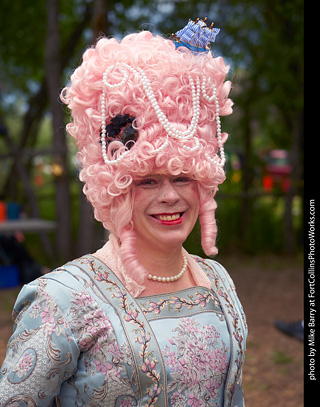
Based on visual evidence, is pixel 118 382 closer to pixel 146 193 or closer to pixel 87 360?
pixel 87 360

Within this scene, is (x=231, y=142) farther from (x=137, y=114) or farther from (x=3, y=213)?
(x=137, y=114)

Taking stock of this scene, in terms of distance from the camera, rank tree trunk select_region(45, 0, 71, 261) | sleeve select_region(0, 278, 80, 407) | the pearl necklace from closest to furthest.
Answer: sleeve select_region(0, 278, 80, 407), the pearl necklace, tree trunk select_region(45, 0, 71, 261)

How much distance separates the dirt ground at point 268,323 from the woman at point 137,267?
261 centimetres

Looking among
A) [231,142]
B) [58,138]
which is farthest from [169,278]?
[58,138]

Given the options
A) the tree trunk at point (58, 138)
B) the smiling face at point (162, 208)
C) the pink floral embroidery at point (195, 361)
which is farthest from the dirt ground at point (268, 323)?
the smiling face at point (162, 208)

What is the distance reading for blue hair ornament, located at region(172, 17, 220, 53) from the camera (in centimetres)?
163

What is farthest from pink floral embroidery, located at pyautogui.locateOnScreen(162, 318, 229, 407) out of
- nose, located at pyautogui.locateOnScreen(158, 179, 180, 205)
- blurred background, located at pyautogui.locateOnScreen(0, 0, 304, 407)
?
blurred background, located at pyautogui.locateOnScreen(0, 0, 304, 407)

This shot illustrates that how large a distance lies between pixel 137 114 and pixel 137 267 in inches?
18.3

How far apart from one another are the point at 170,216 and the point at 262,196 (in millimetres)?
7009

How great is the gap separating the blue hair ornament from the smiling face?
417mm

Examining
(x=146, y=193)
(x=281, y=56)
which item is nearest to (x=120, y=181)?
(x=146, y=193)

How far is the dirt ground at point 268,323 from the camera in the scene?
163 inches

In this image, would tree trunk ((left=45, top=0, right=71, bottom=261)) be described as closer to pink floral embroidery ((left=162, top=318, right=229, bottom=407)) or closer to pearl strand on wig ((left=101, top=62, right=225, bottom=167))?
pearl strand on wig ((left=101, top=62, right=225, bottom=167))

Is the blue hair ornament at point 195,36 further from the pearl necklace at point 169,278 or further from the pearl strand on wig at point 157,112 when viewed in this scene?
the pearl necklace at point 169,278
